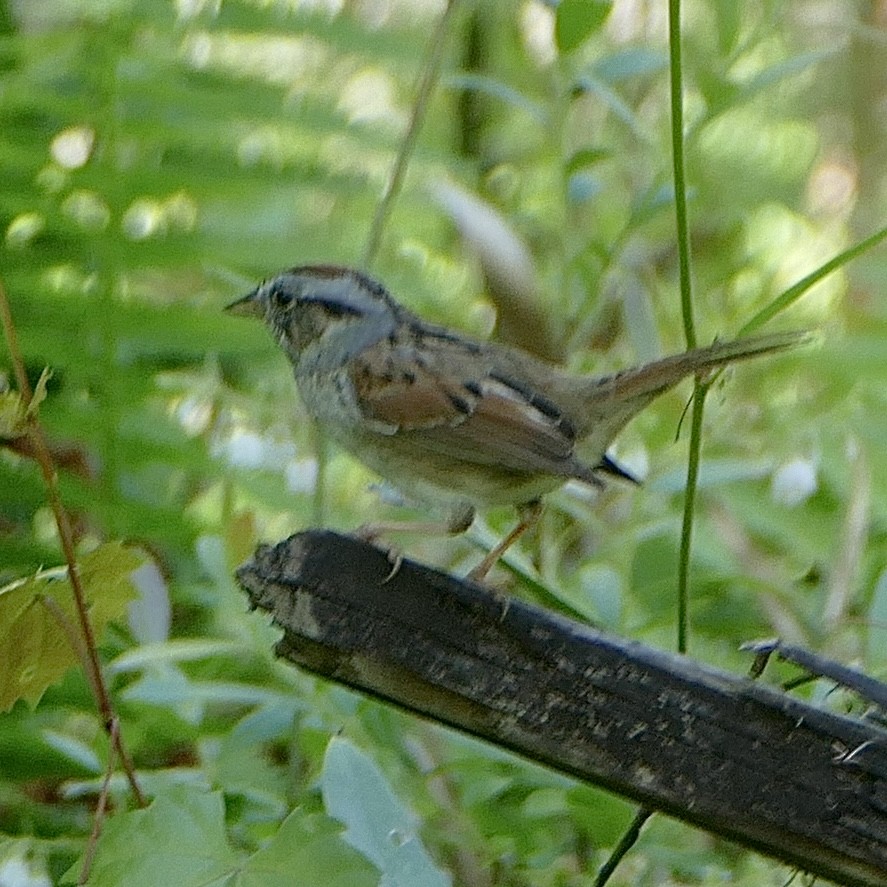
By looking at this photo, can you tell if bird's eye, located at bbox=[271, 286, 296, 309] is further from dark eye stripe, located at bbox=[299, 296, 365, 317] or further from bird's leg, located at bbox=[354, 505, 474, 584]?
bird's leg, located at bbox=[354, 505, 474, 584]

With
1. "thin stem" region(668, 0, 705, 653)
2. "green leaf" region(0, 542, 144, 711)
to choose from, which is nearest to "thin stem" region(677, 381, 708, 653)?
"thin stem" region(668, 0, 705, 653)

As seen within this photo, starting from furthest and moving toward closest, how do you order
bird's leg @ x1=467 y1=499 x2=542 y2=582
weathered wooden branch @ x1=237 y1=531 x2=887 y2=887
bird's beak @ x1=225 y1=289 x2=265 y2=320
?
bird's beak @ x1=225 y1=289 x2=265 y2=320, bird's leg @ x1=467 y1=499 x2=542 y2=582, weathered wooden branch @ x1=237 y1=531 x2=887 y2=887

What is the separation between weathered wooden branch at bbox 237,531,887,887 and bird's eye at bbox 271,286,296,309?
591 mm

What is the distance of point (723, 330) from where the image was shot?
326cm

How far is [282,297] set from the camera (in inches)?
77.2

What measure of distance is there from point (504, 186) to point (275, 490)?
225cm

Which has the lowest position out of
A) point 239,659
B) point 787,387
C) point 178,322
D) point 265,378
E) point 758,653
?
point 787,387

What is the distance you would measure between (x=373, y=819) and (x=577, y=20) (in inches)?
34.4

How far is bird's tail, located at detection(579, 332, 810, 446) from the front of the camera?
160cm

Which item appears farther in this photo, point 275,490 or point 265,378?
point 265,378

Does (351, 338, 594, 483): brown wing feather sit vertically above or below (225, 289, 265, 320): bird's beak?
below

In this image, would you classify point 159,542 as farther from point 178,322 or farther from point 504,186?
point 504,186

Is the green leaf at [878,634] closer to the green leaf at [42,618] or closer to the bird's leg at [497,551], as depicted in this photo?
the bird's leg at [497,551]

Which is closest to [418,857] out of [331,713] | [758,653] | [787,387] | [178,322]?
[758,653]
